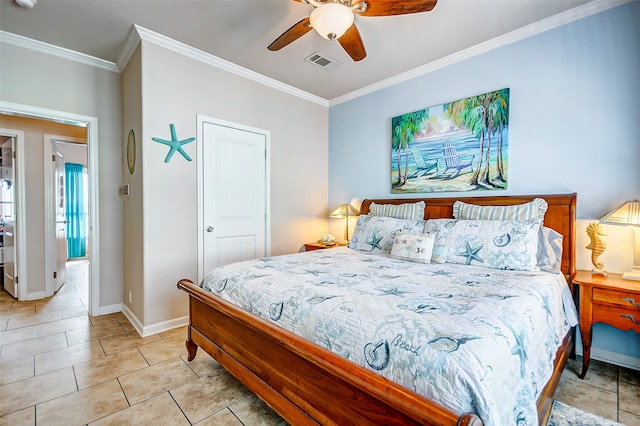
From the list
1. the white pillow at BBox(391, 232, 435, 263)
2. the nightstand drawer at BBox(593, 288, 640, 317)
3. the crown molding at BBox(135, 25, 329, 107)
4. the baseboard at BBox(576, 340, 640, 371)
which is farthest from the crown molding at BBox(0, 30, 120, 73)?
the baseboard at BBox(576, 340, 640, 371)

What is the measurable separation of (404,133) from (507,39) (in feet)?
4.09

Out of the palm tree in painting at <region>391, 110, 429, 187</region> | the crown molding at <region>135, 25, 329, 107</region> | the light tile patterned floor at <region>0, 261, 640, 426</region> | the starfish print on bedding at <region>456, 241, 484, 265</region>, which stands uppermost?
the crown molding at <region>135, 25, 329, 107</region>

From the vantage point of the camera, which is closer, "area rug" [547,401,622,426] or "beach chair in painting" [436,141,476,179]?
"area rug" [547,401,622,426]

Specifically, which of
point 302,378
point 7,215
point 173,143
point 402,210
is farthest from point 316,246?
point 7,215

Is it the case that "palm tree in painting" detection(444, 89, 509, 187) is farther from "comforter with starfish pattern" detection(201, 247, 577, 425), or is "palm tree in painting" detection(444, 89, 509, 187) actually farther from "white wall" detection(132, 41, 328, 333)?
"white wall" detection(132, 41, 328, 333)

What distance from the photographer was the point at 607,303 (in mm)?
2035

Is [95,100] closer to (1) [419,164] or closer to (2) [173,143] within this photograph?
(2) [173,143]

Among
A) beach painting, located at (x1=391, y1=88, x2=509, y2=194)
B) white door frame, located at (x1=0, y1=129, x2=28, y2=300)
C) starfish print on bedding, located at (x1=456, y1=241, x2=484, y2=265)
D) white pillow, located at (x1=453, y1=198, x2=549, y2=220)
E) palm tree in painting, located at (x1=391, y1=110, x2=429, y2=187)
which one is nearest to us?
starfish print on bedding, located at (x1=456, y1=241, x2=484, y2=265)

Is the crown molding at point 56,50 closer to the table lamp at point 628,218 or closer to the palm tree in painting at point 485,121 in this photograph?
the palm tree in painting at point 485,121

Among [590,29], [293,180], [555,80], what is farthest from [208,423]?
[590,29]

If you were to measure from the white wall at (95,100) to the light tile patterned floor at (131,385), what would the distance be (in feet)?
2.50

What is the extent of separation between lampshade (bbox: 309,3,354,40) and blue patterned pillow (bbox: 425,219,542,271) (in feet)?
5.76

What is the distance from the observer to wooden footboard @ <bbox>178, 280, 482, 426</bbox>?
95 cm

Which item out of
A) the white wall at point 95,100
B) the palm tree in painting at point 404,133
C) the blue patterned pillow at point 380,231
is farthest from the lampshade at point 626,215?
the white wall at point 95,100
